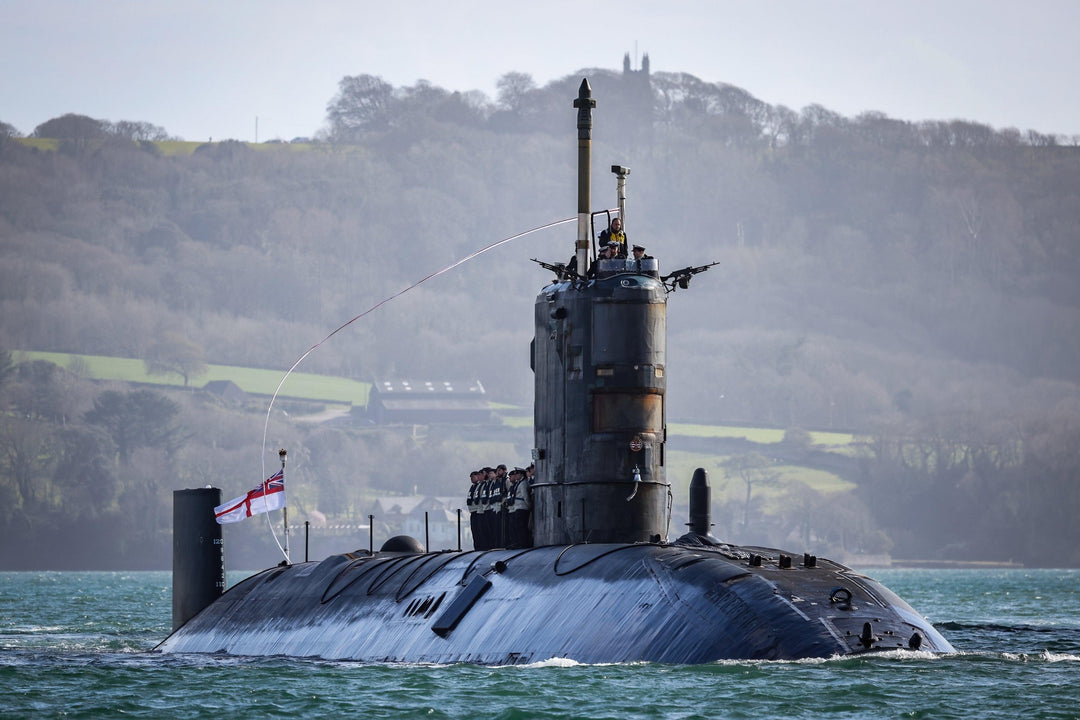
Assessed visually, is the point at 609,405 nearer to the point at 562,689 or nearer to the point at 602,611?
the point at 602,611

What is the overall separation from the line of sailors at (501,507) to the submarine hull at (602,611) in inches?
31.7

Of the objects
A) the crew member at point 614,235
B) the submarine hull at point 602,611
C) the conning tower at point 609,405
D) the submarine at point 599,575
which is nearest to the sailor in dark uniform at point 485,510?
the submarine at point 599,575

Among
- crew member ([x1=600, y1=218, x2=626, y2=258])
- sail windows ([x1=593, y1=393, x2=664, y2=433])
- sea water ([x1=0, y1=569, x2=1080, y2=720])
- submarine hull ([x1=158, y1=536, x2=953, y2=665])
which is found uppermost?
crew member ([x1=600, y1=218, x2=626, y2=258])

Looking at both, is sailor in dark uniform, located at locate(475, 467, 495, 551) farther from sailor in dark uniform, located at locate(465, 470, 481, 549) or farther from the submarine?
the submarine

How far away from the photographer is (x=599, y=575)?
86.4 feet

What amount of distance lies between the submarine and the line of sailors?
0.42 metres

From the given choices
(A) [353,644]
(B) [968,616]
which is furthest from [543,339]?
(B) [968,616]

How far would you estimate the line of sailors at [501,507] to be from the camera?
100 feet

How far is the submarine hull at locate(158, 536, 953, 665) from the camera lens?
24.0 metres

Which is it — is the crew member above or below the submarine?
above

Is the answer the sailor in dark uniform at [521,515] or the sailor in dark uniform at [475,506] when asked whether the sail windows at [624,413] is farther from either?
the sailor in dark uniform at [475,506]

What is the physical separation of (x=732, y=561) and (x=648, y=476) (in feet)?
8.79

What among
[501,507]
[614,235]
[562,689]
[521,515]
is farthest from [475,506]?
[562,689]

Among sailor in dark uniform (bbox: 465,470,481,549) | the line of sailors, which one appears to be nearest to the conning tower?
the line of sailors
